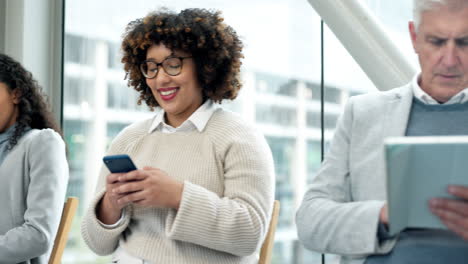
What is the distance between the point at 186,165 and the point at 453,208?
948 mm

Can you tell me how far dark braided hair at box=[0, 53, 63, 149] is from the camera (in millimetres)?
2498

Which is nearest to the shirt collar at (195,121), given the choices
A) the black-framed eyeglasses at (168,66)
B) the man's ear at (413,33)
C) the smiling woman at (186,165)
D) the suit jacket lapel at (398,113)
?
the smiling woman at (186,165)

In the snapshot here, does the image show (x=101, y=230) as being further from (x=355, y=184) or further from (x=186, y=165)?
(x=355, y=184)

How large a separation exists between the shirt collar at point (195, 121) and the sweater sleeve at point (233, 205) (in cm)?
9

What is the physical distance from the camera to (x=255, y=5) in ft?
9.18

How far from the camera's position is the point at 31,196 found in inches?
89.5

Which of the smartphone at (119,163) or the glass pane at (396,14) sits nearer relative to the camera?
the smartphone at (119,163)

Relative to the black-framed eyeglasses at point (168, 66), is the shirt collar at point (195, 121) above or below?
below

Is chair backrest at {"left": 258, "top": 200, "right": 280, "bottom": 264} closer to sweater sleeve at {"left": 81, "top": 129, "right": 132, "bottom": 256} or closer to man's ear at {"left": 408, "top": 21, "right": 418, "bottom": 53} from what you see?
sweater sleeve at {"left": 81, "top": 129, "right": 132, "bottom": 256}

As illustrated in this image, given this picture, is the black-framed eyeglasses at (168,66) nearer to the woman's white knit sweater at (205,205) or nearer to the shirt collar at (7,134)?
the woman's white knit sweater at (205,205)

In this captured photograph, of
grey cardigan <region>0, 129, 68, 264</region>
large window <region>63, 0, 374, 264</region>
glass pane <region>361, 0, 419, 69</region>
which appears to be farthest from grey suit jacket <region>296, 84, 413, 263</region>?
grey cardigan <region>0, 129, 68, 264</region>

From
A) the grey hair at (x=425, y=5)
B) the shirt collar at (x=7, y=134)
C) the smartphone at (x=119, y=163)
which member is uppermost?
the grey hair at (x=425, y=5)

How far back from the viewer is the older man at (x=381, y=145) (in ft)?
4.46

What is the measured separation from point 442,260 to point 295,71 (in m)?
1.46
